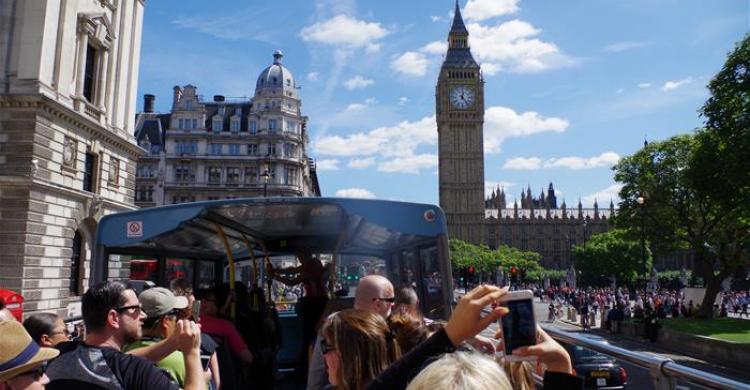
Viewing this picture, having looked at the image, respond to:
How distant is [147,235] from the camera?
706cm

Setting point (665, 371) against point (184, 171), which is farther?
point (184, 171)

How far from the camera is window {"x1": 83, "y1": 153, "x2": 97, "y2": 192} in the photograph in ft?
77.1

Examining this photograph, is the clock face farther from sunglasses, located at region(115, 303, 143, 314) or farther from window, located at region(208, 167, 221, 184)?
sunglasses, located at region(115, 303, 143, 314)

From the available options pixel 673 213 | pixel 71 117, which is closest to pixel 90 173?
pixel 71 117

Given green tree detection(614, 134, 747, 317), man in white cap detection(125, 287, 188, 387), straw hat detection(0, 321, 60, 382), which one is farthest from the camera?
green tree detection(614, 134, 747, 317)

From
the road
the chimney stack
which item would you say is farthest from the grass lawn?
the chimney stack

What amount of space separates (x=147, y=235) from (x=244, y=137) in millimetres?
56969

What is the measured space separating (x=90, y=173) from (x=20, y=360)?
23084 millimetres

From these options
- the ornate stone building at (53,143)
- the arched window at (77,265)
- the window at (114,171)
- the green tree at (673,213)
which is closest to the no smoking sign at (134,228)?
the ornate stone building at (53,143)

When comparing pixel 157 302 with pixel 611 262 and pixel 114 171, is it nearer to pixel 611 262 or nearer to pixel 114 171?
pixel 114 171

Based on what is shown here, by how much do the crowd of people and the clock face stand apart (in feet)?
414

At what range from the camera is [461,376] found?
6.12ft

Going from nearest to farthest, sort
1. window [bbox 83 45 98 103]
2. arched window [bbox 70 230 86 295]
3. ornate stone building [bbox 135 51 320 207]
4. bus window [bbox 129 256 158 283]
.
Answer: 1. bus window [bbox 129 256 158 283]
2. arched window [bbox 70 230 86 295]
3. window [bbox 83 45 98 103]
4. ornate stone building [bbox 135 51 320 207]

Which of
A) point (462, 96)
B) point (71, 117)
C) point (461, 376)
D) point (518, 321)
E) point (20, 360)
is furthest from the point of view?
point (462, 96)
